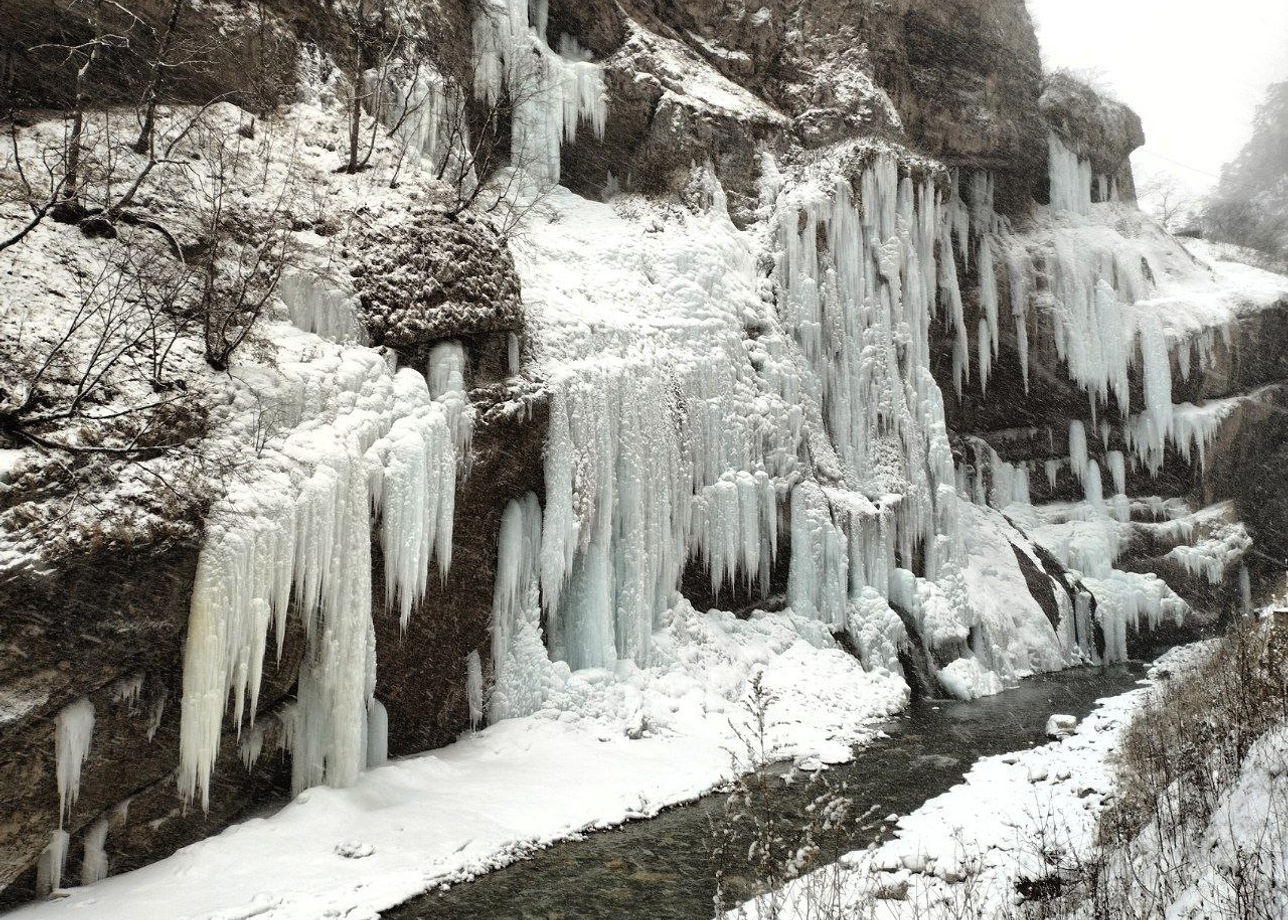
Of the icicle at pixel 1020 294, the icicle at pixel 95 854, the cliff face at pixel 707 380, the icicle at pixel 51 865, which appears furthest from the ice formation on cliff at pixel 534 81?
the icicle at pixel 1020 294

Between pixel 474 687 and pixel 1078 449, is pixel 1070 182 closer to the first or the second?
pixel 1078 449

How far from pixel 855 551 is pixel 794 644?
2.63 metres

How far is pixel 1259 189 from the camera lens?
116ft

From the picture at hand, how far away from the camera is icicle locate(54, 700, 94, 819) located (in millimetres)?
6336

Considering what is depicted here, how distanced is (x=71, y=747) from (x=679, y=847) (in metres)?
5.53

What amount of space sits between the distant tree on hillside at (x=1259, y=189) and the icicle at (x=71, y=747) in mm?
40846

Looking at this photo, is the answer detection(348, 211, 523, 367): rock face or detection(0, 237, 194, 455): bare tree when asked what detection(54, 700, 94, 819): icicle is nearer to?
detection(0, 237, 194, 455): bare tree

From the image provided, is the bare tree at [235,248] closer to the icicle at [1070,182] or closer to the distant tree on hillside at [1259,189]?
the icicle at [1070,182]

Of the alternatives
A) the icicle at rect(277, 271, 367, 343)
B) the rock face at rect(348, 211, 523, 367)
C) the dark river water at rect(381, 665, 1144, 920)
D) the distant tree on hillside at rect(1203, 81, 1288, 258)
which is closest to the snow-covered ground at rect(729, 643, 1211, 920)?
the dark river water at rect(381, 665, 1144, 920)

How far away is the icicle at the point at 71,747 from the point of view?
249 inches

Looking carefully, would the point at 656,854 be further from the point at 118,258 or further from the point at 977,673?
the point at 977,673

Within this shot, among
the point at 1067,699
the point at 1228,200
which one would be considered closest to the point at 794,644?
the point at 1067,699

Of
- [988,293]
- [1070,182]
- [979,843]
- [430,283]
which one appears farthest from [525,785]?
[1070,182]

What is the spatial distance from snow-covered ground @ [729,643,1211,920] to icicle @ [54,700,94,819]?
210 inches
